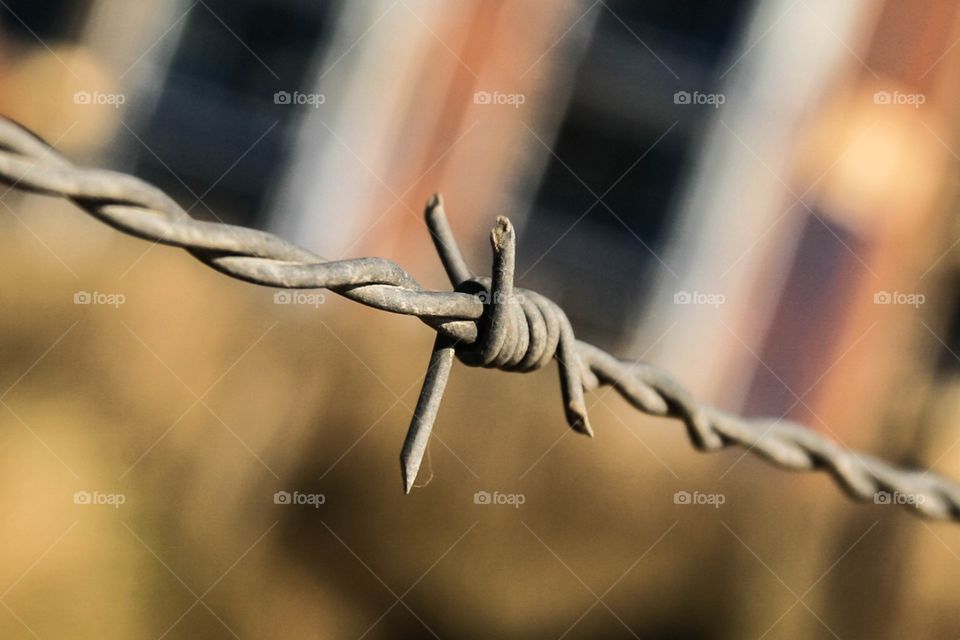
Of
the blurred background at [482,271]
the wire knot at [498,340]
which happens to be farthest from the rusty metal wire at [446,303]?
the blurred background at [482,271]

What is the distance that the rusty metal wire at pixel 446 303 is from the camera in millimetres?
437

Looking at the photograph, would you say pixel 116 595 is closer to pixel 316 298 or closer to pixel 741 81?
pixel 316 298

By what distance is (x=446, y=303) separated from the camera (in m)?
0.53

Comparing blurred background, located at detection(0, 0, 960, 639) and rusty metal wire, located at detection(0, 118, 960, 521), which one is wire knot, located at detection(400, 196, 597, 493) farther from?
blurred background, located at detection(0, 0, 960, 639)

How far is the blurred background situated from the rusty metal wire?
0.83 metres

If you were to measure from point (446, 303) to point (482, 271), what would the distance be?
1.21 metres

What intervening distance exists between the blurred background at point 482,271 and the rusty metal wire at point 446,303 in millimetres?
832

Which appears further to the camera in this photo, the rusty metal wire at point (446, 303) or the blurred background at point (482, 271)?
the blurred background at point (482, 271)

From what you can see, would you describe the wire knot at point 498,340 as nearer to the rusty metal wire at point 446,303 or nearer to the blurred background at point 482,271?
the rusty metal wire at point 446,303

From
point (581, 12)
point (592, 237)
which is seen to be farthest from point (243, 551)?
point (581, 12)

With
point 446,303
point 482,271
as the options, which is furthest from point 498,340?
point 482,271

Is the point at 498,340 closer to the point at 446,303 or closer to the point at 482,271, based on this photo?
the point at 446,303

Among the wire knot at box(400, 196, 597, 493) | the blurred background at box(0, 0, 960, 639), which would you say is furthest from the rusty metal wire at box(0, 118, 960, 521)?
the blurred background at box(0, 0, 960, 639)

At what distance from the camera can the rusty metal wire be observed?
0.44 metres
